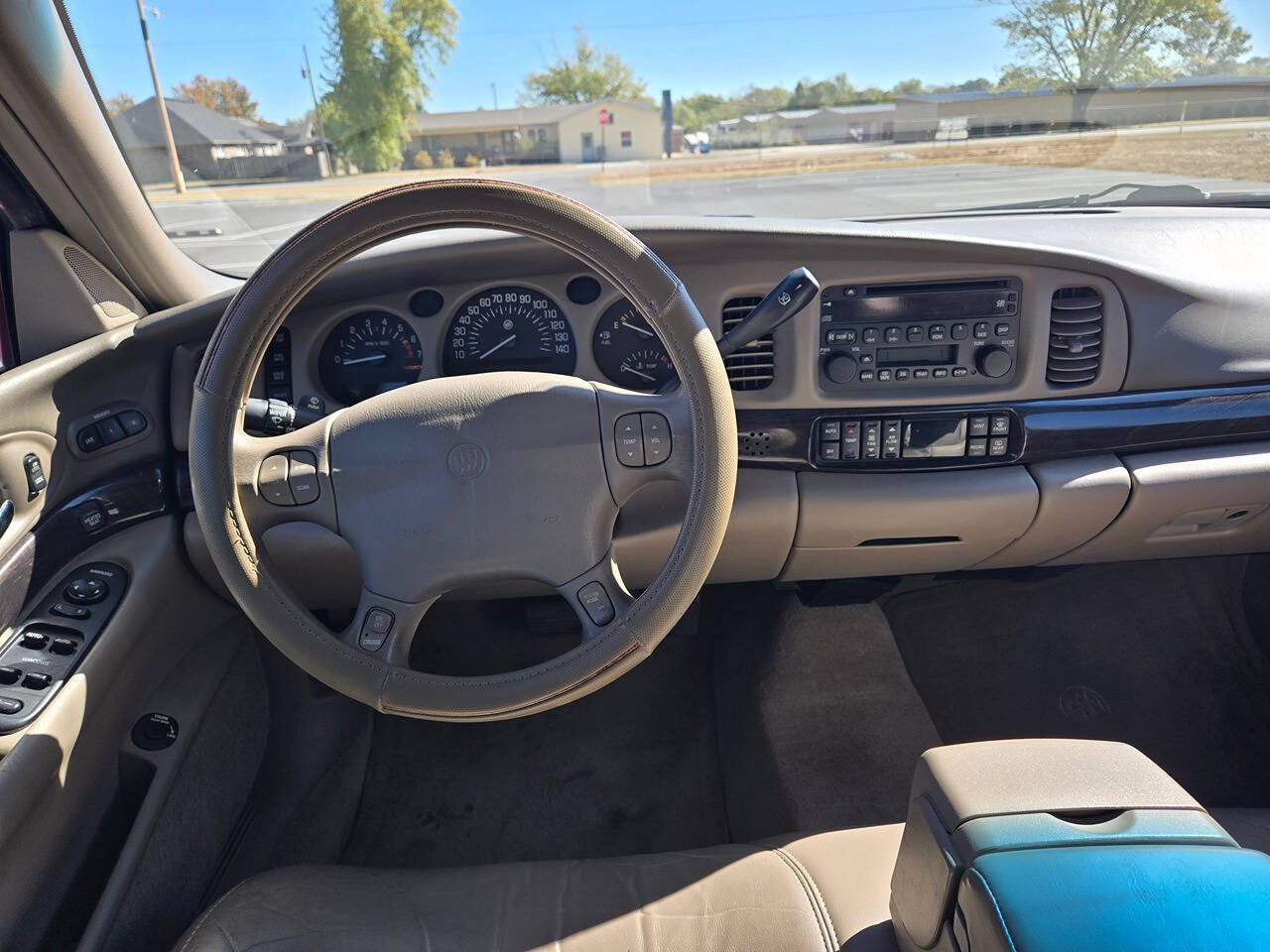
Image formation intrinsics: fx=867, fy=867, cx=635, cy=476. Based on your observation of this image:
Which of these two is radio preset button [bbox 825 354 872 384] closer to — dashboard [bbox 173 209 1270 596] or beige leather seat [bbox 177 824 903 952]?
dashboard [bbox 173 209 1270 596]

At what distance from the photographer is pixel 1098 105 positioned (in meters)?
2.11

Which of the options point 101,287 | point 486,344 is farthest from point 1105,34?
point 101,287

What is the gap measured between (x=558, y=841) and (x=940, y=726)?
46.5 inches

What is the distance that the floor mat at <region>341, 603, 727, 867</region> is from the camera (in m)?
2.43

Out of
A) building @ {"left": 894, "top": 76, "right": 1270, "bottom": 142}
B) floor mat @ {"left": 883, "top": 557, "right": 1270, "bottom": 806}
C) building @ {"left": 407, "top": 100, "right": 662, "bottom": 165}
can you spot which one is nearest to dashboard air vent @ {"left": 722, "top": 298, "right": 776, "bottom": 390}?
building @ {"left": 407, "top": 100, "right": 662, "bottom": 165}

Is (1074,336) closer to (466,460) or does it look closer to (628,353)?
(628,353)

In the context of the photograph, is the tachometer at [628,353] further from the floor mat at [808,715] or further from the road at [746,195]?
the floor mat at [808,715]

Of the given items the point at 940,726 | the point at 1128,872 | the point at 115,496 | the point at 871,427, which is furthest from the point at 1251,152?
the point at 115,496

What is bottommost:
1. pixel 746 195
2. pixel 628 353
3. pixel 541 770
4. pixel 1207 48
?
pixel 541 770

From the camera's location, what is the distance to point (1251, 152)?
7.09 feet

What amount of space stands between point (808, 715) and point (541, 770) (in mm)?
825

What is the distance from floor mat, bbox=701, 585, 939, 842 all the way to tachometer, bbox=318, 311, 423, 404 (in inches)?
48.4

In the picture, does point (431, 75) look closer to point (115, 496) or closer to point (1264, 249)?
point (115, 496)

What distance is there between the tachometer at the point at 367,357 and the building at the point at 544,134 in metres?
0.41
